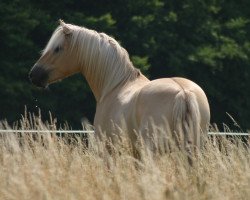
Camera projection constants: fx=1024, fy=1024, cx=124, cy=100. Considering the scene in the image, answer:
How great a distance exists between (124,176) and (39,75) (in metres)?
3.38

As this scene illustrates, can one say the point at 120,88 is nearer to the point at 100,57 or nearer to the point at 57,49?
the point at 100,57

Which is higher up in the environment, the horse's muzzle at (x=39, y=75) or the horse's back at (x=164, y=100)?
the horse's back at (x=164, y=100)

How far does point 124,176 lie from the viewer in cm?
727

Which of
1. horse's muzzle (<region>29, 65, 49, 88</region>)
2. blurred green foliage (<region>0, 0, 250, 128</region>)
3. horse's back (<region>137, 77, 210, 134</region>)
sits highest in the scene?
horse's back (<region>137, 77, 210, 134</region>)

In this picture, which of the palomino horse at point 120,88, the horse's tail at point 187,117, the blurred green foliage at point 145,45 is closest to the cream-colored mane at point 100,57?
the palomino horse at point 120,88

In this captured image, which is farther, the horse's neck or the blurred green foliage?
the blurred green foliage

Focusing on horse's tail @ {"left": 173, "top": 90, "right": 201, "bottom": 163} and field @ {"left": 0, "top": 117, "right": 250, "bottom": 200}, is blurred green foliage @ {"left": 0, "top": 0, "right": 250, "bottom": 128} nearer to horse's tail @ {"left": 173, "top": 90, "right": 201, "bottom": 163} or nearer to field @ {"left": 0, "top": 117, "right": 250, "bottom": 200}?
horse's tail @ {"left": 173, "top": 90, "right": 201, "bottom": 163}

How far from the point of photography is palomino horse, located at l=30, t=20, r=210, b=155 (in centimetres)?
841

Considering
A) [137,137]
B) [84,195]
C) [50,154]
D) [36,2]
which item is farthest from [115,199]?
[36,2]

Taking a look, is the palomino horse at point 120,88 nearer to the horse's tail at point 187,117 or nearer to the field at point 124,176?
the horse's tail at point 187,117

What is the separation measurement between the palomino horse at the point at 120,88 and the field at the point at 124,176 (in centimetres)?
31

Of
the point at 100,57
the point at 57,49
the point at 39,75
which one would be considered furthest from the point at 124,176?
the point at 39,75

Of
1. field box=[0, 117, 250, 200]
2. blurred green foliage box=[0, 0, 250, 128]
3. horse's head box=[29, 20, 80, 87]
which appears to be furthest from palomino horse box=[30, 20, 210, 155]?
blurred green foliage box=[0, 0, 250, 128]

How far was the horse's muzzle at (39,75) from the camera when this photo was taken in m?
10.4
